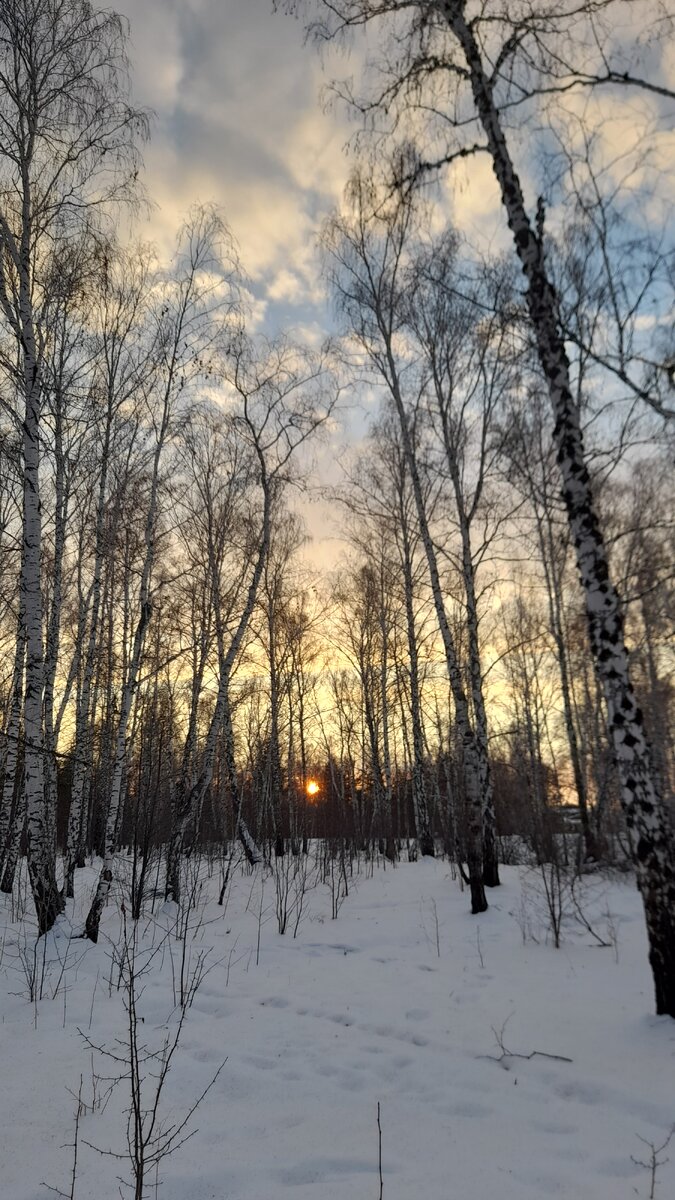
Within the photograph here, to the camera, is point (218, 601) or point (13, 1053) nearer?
point (13, 1053)

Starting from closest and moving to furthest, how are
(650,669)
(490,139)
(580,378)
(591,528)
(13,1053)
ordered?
1. (13,1053)
2. (591,528)
3. (490,139)
4. (580,378)
5. (650,669)

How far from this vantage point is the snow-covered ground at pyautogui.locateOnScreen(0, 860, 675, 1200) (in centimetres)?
252

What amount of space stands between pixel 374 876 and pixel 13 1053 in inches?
360

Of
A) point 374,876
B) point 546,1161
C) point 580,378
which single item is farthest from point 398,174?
point 374,876

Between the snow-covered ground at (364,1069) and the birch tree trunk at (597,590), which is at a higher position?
the birch tree trunk at (597,590)

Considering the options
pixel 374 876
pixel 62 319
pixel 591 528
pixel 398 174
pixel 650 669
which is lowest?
pixel 374 876

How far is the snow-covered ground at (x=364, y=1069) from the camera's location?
252cm

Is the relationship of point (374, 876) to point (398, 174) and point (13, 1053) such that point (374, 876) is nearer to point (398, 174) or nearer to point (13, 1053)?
point (13, 1053)

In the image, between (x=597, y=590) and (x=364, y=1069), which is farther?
(x=597, y=590)

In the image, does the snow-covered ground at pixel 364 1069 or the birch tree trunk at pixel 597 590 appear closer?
the snow-covered ground at pixel 364 1069

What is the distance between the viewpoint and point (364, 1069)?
11.6 ft

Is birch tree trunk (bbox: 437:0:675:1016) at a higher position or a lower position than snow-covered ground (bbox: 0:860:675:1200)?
higher

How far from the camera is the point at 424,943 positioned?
6531 millimetres

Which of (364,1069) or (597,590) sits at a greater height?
(597,590)
